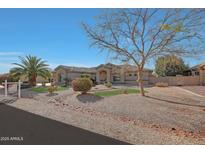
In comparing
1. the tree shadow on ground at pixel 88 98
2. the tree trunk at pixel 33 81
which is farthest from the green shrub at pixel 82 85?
the tree trunk at pixel 33 81

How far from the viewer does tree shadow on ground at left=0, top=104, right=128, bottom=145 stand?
6.12 m

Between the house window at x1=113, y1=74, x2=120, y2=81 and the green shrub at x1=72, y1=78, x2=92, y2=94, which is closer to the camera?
the green shrub at x1=72, y1=78, x2=92, y2=94

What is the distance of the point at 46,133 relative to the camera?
668 cm

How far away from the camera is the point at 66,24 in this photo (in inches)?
400

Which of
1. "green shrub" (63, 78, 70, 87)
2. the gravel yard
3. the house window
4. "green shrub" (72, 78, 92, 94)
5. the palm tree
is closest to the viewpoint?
the gravel yard

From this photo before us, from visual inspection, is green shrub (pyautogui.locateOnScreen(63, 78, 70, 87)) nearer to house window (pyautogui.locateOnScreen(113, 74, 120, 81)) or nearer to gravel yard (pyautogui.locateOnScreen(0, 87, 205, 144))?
gravel yard (pyautogui.locateOnScreen(0, 87, 205, 144))

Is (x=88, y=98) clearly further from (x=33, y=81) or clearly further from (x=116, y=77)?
(x=116, y=77)

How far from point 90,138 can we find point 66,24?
590 cm

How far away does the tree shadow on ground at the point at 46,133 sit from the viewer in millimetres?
6117

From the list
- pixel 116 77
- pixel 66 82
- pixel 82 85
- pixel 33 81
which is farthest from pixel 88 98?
pixel 116 77

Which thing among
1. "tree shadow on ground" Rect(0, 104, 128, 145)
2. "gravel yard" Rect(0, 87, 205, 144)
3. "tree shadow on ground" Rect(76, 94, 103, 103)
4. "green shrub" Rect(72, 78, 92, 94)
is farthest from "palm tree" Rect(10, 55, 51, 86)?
"tree shadow on ground" Rect(0, 104, 128, 145)
